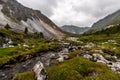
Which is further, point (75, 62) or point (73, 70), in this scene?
point (75, 62)

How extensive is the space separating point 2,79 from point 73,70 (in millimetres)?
15710

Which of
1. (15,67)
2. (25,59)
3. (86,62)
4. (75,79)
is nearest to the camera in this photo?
(75,79)

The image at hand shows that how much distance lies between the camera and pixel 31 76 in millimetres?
31797

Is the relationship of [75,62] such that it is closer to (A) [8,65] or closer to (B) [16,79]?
(B) [16,79]

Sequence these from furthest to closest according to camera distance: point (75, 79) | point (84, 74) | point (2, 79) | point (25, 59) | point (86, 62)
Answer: point (25, 59) < point (2, 79) < point (86, 62) < point (84, 74) < point (75, 79)

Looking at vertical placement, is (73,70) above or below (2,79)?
above

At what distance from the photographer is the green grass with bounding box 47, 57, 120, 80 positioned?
1107 inches

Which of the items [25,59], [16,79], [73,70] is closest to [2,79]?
[16,79]

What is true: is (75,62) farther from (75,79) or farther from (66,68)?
(75,79)

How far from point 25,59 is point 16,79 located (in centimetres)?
2655

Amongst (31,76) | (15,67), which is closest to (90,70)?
(31,76)

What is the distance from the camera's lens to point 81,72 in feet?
98.5

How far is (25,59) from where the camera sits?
193ft

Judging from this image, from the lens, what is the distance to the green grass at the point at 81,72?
28.1 meters
